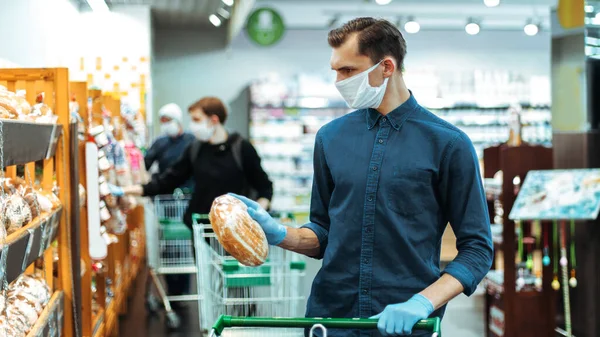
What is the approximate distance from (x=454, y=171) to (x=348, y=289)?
16.8 inches

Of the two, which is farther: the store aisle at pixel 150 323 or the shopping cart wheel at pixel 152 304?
the shopping cart wheel at pixel 152 304

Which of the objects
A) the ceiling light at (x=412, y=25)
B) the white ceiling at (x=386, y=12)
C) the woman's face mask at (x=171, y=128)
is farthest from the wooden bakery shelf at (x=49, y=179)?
the ceiling light at (x=412, y=25)

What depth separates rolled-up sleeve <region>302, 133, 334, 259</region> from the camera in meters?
2.34

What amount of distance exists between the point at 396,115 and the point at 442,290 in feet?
1.67

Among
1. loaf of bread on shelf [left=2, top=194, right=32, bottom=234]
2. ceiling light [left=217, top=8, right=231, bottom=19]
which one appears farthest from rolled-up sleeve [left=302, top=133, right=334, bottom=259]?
ceiling light [left=217, top=8, right=231, bottom=19]

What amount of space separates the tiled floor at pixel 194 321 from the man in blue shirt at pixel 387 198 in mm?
3529

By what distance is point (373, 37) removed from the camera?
2.16 metres

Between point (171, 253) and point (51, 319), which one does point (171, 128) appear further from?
point (51, 319)

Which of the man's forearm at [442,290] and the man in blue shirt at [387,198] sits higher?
the man in blue shirt at [387,198]

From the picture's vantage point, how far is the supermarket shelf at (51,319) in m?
2.71

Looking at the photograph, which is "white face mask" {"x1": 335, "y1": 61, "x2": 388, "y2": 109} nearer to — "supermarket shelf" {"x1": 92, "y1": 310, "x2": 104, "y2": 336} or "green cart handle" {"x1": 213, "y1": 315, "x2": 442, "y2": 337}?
"green cart handle" {"x1": 213, "y1": 315, "x2": 442, "y2": 337}

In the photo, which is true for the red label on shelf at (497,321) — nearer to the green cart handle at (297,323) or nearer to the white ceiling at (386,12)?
the green cart handle at (297,323)

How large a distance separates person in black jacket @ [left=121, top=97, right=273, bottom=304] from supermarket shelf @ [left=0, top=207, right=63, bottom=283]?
2.36m

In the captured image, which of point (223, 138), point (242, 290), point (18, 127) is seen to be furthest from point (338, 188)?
point (223, 138)
